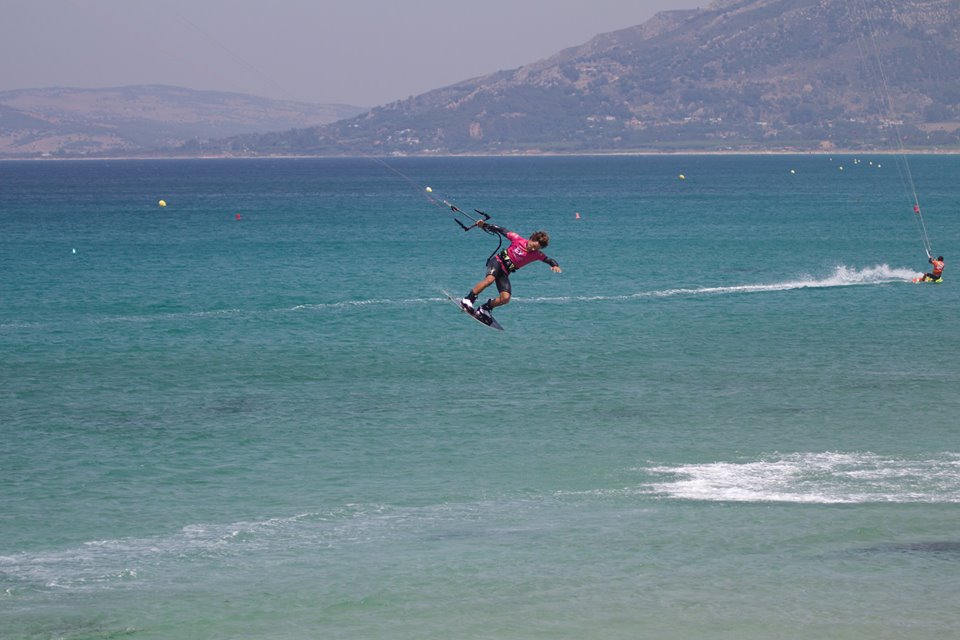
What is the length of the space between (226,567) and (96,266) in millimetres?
60278

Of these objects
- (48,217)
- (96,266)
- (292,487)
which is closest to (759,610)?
(292,487)

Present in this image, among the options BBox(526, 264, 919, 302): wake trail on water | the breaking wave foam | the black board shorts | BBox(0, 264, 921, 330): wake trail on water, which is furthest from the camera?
BBox(526, 264, 919, 302): wake trail on water

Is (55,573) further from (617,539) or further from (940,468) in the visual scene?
(940,468)

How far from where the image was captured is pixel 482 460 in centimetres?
2962

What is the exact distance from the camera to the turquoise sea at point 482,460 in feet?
67.9

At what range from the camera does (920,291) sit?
61281mm

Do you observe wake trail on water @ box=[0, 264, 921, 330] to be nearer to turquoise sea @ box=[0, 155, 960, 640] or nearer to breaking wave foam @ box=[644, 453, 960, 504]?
turquoise sea @ box=[0, 155, 960, 640]

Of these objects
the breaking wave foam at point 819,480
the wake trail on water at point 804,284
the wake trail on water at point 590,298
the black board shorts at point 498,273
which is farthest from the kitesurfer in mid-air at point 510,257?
the wake trail on water at point 804,284

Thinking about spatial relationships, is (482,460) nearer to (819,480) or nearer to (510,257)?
(510,257)

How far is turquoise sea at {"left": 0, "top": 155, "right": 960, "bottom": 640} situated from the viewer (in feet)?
67.9

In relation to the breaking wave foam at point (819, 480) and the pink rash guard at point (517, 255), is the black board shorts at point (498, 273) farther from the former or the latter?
the breaking wave foam at point (819, 480)

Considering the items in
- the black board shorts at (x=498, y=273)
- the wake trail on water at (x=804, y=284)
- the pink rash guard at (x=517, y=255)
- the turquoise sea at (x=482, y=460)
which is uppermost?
the pink rash guard at (x=517, y=255)

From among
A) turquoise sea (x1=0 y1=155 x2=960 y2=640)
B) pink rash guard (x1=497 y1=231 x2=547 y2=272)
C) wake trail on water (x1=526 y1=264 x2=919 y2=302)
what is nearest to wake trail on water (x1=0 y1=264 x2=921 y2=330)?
wake trail on water (x1=526 y1=264 x2=919 y2=302)

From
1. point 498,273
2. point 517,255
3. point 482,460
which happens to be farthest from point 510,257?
point 482,460
